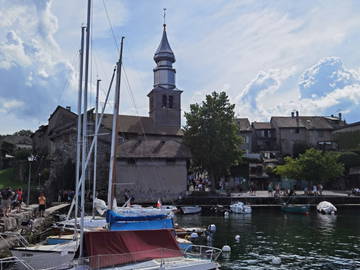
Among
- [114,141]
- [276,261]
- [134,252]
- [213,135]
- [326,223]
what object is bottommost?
[276,261]

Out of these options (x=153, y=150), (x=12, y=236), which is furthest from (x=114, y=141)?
(x=153, y=150)

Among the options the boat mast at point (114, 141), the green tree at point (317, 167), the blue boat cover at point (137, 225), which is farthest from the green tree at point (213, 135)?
the blue boat cover at point (137, 225)

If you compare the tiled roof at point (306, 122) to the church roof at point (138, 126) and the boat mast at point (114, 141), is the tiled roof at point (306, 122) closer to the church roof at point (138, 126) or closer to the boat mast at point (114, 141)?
the church roof at point (138, 126)

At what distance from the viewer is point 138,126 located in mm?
77688

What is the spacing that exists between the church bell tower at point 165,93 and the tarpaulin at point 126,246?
66.9m

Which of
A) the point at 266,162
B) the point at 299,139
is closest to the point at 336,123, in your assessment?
the point at 299,139

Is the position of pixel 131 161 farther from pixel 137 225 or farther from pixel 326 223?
pixel 137 225

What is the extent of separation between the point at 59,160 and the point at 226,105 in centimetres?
2855

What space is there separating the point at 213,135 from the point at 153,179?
12.1 metres

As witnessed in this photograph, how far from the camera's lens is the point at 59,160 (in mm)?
Result: 63375

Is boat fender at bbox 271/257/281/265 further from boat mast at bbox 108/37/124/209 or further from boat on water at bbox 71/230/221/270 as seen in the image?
boat mast at bbox 108/37/124/209

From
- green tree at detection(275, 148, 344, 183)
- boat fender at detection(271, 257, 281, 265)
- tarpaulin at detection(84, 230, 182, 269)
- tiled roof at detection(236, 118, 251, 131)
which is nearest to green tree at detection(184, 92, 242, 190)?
green tree at detection(275, 148, 344, 183)

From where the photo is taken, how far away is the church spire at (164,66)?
279 ft

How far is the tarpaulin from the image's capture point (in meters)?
15.1
